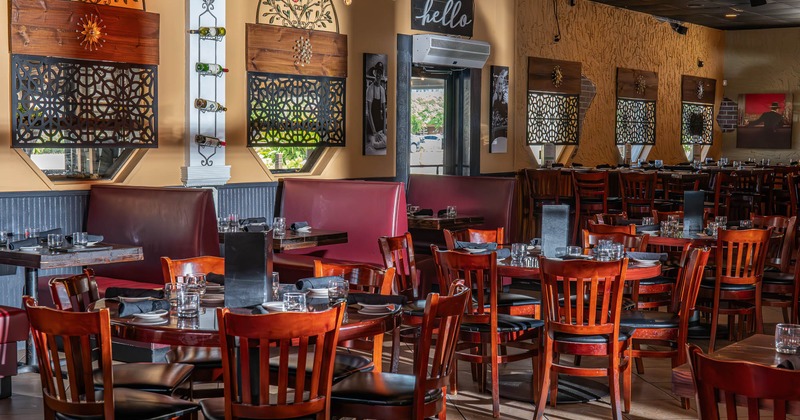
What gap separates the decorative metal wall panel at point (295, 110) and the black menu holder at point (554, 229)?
150 inches

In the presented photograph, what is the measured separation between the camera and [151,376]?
3822mm

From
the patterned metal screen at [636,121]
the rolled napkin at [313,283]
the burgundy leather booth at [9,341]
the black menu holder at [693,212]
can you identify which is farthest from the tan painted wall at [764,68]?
the rolled napkin at [313,283]

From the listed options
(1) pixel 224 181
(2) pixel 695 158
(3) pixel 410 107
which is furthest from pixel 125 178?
(2) pixel 695 158

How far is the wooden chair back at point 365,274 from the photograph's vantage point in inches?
174

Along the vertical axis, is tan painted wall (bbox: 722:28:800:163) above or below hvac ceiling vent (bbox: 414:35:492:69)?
above

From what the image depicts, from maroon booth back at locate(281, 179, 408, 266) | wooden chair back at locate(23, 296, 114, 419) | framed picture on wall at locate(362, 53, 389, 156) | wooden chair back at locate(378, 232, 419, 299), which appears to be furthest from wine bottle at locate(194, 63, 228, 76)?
wooden chair back at locate(23, 296, 114, 419)

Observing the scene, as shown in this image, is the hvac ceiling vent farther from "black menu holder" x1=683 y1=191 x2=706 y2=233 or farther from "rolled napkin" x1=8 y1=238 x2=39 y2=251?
"rolled napkin" x1=8 y1=238 x2=39 y2=251

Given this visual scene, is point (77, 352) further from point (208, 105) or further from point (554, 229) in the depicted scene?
point (208, 105)

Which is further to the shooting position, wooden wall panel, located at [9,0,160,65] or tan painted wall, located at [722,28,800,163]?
tan painted wall, located at [722,28,800,163]

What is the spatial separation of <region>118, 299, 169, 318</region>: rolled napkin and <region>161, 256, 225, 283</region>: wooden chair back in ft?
2.37

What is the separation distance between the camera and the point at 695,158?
1606 cm

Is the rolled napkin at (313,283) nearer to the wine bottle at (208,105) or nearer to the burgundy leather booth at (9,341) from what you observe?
the burgundy leather booth at (9,341)

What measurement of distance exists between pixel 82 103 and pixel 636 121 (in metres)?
9.68

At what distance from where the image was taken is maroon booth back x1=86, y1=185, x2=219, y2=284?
6.69 m
